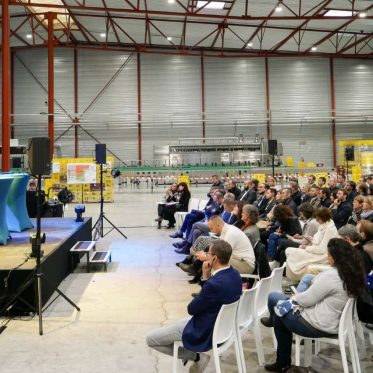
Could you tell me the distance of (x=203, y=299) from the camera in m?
2.77

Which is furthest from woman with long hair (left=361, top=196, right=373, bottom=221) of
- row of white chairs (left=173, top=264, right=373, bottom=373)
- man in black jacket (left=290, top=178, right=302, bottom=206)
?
man in black jacket (left=290, top=178, right=302, bottom=206)

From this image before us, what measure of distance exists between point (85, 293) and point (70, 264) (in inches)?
44.8

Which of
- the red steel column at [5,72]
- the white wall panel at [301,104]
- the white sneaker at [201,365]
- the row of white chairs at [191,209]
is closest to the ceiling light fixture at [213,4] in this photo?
the red steel column at [5,72]

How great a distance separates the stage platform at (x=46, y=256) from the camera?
443 centimetres

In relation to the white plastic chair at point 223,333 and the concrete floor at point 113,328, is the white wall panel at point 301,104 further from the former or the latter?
the white plastic chair at point 223,333

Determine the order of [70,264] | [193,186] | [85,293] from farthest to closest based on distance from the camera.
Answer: [193,186]
[70,264]
[85,293]

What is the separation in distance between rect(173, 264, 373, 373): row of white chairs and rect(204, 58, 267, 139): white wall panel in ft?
70.7

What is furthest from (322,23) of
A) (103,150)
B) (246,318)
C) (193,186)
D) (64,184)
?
(246,318)

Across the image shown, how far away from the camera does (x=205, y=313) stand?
9.21 feet

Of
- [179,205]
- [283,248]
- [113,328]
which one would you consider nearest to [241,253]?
[283,248]

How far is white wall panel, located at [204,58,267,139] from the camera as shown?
24594 mm

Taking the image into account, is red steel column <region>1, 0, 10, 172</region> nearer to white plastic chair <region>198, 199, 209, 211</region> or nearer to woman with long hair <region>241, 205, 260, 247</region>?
white plastic chair <region>198, 199, 209, 211</region>

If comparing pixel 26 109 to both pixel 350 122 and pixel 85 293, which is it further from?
pixel 85 293

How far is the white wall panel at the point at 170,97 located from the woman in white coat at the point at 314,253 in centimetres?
2000
